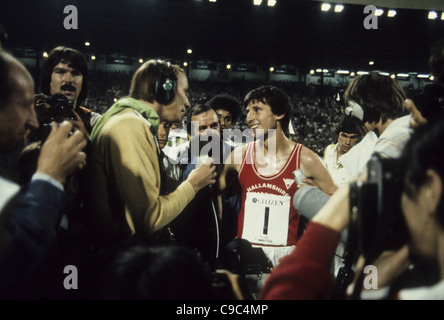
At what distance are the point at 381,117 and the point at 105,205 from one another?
1.84 meters

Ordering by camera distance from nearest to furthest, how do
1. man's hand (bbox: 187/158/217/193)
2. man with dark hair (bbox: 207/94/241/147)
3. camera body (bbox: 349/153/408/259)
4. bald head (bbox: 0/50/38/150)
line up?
camera body (bbox: 349/153/408/259), bald head (bbox: 0/50/38/150), man's hand (bbox: 187/158/217/193), man with dark hair (bbox: 207/94/241/147)

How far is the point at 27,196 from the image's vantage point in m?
1.05

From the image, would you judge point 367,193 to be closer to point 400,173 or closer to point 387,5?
point 400,173

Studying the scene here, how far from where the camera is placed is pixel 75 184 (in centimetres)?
147

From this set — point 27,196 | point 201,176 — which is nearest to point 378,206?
point 27,196

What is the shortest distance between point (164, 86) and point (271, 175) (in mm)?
1246

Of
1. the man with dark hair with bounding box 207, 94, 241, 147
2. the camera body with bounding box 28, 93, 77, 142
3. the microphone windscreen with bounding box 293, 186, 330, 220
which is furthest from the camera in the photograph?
the man with dark hair with bounding box 207, 94, 241, 147

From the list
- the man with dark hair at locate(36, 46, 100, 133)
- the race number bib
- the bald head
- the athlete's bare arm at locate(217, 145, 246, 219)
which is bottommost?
the race number bib

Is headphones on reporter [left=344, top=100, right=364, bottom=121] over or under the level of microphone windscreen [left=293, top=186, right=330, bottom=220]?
over

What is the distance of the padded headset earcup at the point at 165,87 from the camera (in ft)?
6.60

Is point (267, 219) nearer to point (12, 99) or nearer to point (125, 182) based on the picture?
point (125, 182)

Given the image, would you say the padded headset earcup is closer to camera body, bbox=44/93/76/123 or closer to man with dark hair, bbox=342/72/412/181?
camera body, bbox=44/93/76/123

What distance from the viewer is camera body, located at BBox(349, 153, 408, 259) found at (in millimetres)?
803

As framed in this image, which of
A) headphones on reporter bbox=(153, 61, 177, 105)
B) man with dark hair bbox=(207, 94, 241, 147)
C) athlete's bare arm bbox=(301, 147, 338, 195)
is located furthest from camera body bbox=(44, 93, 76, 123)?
man with dark hair bbox=(207, 94, 241, 147)
